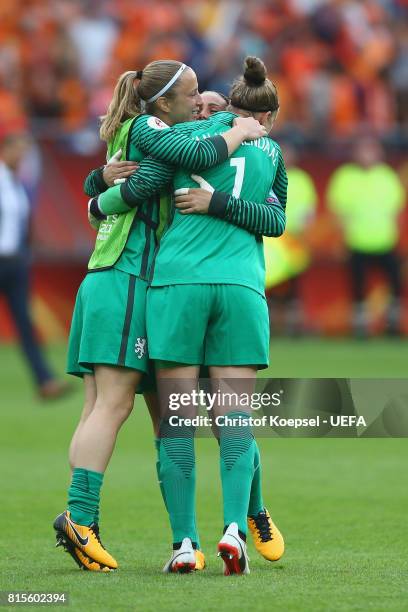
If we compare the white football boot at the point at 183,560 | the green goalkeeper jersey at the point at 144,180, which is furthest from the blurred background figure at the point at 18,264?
the white football boot at the point at 183,560

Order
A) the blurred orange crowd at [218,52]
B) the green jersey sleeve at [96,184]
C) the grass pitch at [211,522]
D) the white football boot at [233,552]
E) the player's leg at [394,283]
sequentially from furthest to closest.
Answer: the player's leg at [394,283]
the blurred orange crowd at [218,52]
the green jersey sleeve at [96,184]
the white football boot at [233,552]
the grass pitch at [211,522]

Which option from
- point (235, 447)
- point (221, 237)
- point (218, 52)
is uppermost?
point (218, 52)

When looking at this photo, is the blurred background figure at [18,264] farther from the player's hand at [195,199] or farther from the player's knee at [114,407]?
the player's hand at [195,199]

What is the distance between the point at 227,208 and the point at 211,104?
88 centimetres

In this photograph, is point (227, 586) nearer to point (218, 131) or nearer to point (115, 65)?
point (218, 131)

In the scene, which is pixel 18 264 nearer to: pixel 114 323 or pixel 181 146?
pixel 114 323

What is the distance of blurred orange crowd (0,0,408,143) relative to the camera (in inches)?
721

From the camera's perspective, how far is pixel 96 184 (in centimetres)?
628

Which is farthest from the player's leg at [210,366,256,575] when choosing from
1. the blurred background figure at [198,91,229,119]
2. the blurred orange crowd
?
the blurred orange crowd

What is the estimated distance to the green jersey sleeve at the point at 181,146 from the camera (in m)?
5.73

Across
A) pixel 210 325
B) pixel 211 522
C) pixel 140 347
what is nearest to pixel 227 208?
pixel 210 325

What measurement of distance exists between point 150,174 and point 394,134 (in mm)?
13854

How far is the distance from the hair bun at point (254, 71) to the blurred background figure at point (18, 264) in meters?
7.28

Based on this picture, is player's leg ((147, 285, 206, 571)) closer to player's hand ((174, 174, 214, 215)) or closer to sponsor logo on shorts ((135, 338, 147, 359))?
sponsor logo on shorts ((135, 338, 147, 359))
